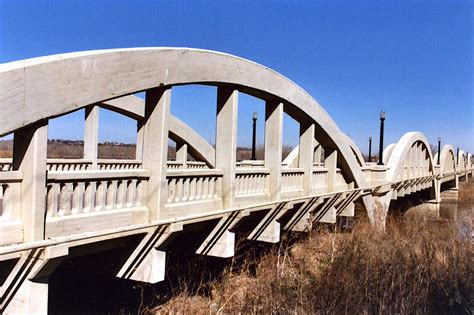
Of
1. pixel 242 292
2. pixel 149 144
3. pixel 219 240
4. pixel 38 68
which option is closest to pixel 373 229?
pixel 242 292

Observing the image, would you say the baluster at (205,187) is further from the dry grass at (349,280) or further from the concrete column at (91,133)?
the concrete column at (91,133)

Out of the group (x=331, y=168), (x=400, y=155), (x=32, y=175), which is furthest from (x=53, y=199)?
(x=400, y=155)

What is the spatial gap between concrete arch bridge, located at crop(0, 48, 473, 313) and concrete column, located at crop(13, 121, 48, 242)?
1 centimetres

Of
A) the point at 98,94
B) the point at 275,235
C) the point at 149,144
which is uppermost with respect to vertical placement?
the point at 98,94

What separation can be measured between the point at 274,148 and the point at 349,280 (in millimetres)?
3429

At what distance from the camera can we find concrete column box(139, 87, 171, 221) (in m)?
7.44

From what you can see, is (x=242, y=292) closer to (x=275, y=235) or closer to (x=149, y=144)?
(x=275, y=235)

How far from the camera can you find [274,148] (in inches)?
450

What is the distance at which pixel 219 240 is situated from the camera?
955 centimetres

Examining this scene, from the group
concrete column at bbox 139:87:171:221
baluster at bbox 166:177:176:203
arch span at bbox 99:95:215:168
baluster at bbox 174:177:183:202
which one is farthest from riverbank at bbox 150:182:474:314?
arch span at bbox 99:95:215:168

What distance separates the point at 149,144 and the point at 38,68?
2454mm

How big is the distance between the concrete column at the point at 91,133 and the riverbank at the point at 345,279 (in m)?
4.84

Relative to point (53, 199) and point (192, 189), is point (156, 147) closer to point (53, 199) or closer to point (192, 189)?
point (192, 189)

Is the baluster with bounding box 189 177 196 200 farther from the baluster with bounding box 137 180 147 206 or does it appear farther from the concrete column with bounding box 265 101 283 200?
the concrete column with bounding box 265 101 283 200
